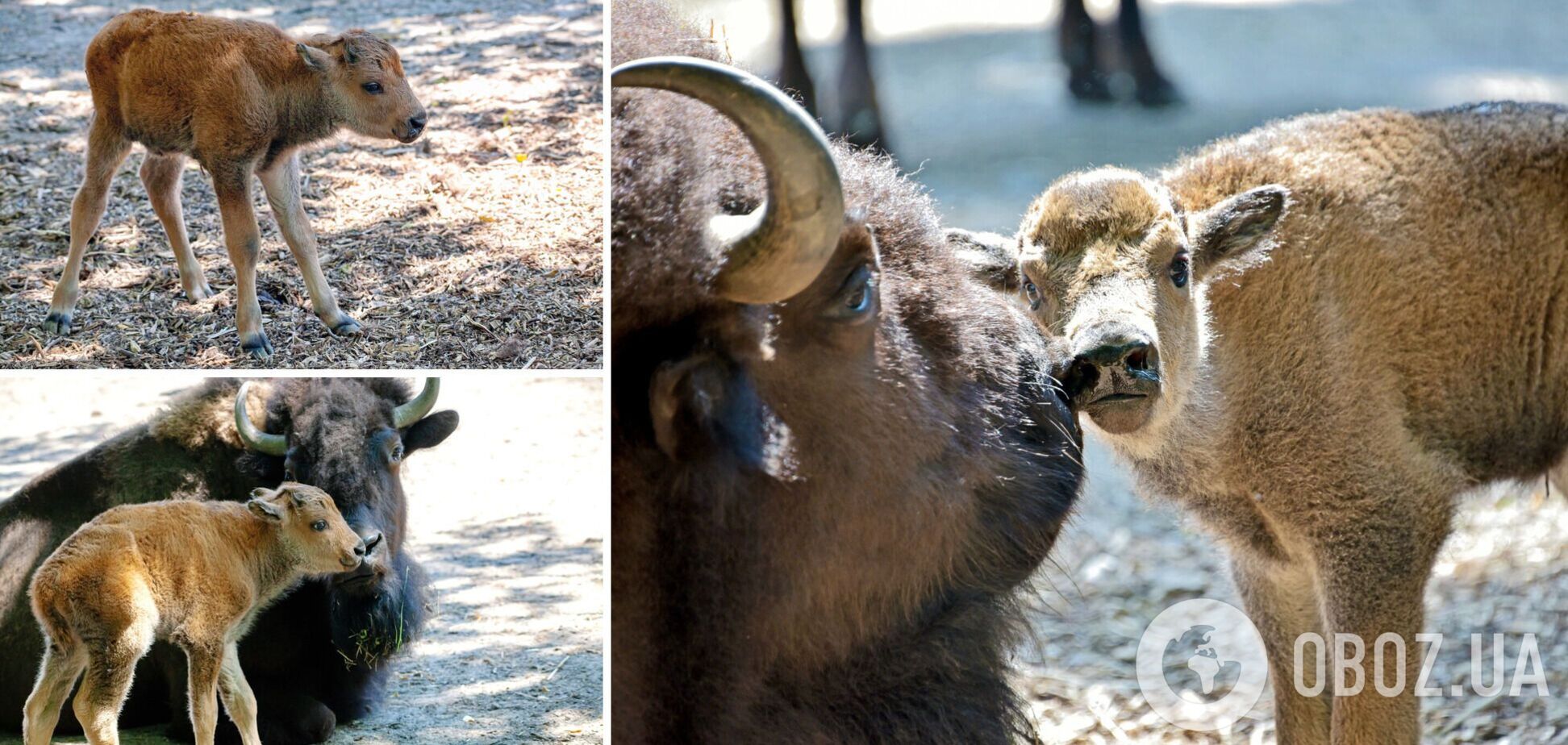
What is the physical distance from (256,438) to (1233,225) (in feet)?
7.93

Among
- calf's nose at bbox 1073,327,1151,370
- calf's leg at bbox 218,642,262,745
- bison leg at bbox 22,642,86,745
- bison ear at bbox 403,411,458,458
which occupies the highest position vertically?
calf's nose at bbox 1073,327,1151,370

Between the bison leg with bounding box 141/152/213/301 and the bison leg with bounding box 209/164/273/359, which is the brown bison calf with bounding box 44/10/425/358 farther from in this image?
the bison leg with bounding box 141/152/213/301

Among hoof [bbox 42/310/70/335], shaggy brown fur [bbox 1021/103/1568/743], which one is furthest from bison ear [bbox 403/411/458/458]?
shaggy brown fur [bbox 1021/103/1568/743]

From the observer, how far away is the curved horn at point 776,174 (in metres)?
2.17

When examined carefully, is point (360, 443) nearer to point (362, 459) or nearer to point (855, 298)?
point (362, 459)

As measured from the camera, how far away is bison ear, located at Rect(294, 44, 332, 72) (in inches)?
147

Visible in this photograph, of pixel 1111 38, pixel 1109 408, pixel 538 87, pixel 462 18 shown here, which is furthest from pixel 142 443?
pixel 1111 38

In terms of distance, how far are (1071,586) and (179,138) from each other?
3.70 m

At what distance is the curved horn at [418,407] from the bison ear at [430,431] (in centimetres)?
2

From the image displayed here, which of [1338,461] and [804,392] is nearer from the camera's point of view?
[804,392]

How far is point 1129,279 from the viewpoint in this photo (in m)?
3.51

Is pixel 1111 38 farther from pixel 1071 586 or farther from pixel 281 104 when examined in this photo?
pixel 281 104

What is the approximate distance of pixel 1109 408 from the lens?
329 cm

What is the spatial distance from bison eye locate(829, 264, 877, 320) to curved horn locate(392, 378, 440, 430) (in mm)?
917
